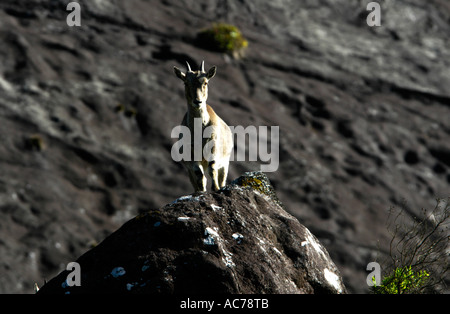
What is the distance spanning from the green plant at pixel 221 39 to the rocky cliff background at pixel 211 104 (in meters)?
0.53

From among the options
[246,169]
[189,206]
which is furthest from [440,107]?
[189,206]

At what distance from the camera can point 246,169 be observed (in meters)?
26.7

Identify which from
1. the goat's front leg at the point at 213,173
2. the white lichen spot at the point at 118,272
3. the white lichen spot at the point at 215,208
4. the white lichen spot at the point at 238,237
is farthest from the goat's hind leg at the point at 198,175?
the white lichen spot at the point at 118,272

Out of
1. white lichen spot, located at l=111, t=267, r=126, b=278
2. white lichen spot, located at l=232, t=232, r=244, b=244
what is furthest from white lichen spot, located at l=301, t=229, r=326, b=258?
white lichen spot, located at l=111, t=267, r=126, b=278

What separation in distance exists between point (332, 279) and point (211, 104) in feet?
68.7

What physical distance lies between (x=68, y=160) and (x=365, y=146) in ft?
48.7

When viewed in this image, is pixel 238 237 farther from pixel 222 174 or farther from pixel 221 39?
pixel 221 39

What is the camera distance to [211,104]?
28.5m

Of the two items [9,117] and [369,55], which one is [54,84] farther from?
[369,55]

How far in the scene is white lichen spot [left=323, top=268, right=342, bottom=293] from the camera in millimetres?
7996

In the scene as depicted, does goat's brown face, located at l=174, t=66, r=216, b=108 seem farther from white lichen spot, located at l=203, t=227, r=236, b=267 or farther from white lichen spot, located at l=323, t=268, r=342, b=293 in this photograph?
white lichen spot, located at l=323, t=268, r=342, b=293

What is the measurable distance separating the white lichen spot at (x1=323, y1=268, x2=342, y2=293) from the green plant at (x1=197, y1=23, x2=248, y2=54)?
24.6m

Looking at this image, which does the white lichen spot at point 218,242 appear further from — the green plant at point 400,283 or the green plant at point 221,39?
the green plant at point 221,39

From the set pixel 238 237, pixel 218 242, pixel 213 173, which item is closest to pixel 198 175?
pixel 213 173
